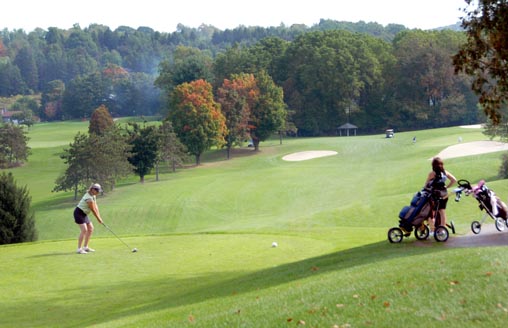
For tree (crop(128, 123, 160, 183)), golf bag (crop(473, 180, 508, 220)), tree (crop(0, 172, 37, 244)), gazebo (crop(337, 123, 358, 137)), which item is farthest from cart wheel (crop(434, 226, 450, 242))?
gazebo (crop(337, 123, 358, 137))

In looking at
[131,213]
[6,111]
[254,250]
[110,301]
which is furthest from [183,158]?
[6,111]

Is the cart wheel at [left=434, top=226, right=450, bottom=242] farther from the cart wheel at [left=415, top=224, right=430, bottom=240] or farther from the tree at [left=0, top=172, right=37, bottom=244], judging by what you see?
the tree at [left=0, top=172, right=37, bottom=244]

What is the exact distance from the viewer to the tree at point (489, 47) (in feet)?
49.6

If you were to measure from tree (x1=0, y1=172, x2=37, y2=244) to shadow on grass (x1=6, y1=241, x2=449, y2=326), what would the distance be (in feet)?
42.9

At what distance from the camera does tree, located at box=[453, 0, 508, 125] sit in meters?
15.1

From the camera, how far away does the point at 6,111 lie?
575ft

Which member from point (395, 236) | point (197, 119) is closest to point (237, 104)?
point (197, 119)

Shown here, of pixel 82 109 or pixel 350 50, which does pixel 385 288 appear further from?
pixel 82 109

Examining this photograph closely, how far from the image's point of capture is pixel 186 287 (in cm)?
1557

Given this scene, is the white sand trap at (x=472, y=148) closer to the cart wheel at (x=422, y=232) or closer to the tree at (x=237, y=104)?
the tree at (x=237, y=104)

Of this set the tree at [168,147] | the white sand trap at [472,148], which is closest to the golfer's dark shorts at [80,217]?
the tree at [168,147]

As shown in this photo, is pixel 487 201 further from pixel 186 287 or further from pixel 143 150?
pixel 143 150

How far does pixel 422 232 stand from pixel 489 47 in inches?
182

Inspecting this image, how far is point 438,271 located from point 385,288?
51.2 inches
